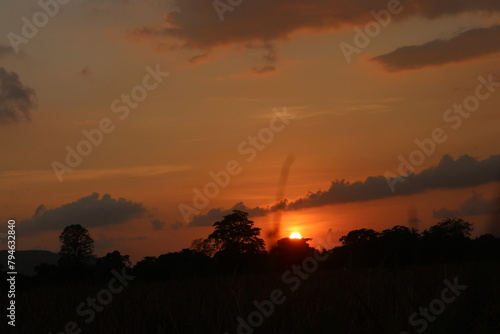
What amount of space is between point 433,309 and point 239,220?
1452 inches

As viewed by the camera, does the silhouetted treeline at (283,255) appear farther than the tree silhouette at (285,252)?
Yes

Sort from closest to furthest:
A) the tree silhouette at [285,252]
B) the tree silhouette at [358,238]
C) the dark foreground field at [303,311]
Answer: the dark foreground field at [303,311], the tree silhouette at [285,252], the tree silhouette at [358,238]

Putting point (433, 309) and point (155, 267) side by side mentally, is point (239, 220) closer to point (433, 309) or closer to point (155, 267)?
point (155, 267)

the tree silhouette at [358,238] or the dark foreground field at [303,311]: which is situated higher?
the tree silhouette at [358,238]

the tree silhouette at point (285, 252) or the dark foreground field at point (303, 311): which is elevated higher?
the tree silhouette at point (285, 252)

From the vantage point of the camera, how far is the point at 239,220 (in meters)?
40.9

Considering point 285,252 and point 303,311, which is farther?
point 285,252

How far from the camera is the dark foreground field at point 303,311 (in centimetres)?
386

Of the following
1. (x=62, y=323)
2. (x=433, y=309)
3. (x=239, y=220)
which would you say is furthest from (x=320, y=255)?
(x=239, y=220)

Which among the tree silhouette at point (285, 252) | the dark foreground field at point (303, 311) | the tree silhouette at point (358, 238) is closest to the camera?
the dark foreground field at point (303, 311)

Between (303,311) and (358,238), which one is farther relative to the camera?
(358,238)

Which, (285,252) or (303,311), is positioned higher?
(285,252)

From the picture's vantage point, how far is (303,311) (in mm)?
4570

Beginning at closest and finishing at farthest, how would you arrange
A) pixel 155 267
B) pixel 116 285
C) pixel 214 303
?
pixel 214 303 < pixel 116 285 < pixel 155 267
